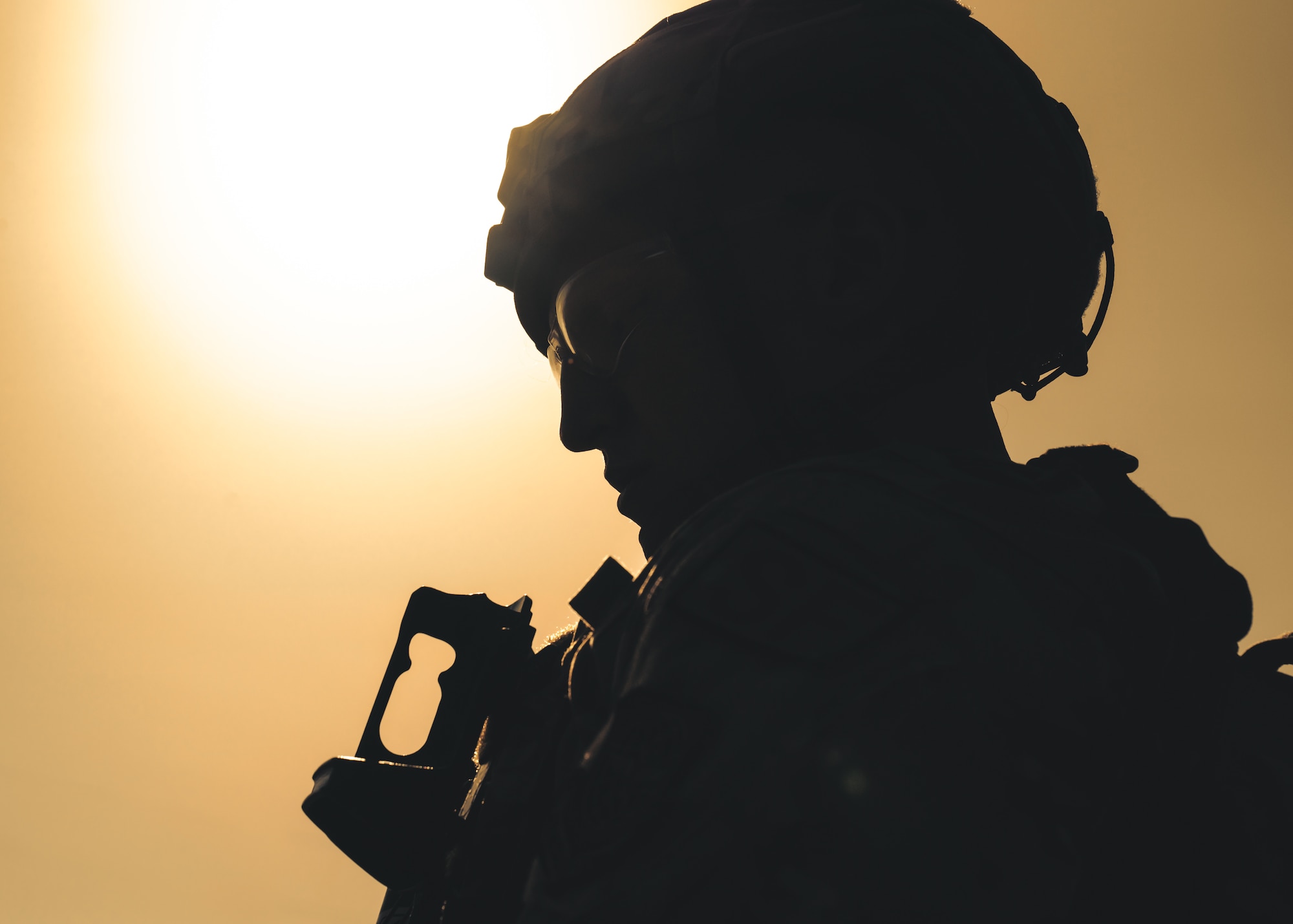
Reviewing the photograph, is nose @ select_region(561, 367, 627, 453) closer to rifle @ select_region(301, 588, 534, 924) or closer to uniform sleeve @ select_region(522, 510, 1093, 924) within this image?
rifle @ select_region(301, 588, 534, 924)

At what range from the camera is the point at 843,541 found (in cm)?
134

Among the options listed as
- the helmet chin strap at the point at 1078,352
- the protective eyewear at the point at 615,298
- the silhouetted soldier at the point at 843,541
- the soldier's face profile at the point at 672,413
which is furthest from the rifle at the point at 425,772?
the helmet chin strap at the point at 1078,352

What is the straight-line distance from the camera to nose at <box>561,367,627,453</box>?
237 centimetres

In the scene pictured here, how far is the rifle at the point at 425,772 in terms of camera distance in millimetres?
2064

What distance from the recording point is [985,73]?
2.39 m

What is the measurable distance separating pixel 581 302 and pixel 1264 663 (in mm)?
1838

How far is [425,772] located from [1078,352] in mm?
2354

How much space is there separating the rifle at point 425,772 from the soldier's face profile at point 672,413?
525mm

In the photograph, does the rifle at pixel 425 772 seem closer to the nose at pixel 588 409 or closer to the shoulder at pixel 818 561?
the nose at pixel 588 409

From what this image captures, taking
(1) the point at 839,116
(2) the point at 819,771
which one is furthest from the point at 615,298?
(2) the point at 819,771

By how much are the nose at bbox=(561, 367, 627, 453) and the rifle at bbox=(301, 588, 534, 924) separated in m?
0.53

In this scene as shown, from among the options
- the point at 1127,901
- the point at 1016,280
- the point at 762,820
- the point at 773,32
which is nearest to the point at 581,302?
the point at 773,32

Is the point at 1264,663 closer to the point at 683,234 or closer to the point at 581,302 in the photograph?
the point at 683,234

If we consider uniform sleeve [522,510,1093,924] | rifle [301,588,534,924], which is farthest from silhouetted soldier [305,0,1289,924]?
rifle [301,588,534,924]
